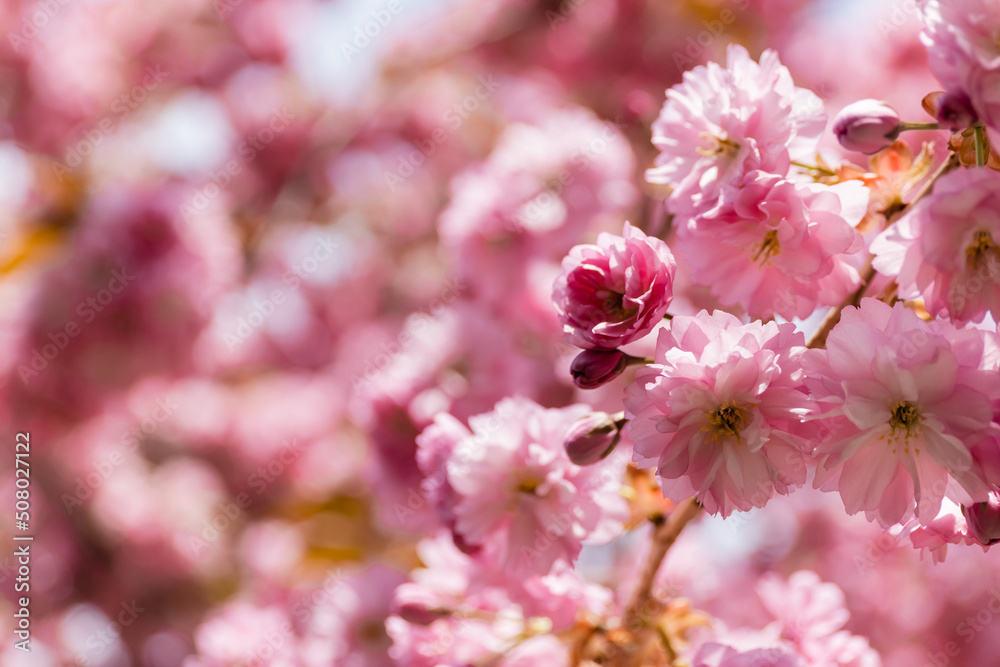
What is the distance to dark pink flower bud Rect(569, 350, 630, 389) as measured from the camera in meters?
0.78

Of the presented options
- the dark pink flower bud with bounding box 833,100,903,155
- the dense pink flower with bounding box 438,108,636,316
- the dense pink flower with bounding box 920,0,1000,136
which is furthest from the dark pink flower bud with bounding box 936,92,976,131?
the dense pink flower with bounding box 438,108,636,316

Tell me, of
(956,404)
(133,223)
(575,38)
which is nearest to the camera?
(956,404)

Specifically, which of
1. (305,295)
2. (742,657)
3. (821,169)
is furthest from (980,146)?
(305,295)

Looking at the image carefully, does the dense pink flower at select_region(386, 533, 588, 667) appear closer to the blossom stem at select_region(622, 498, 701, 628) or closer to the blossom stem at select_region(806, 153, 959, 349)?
the blossom stem at select_region(622, 498, 701, 628)

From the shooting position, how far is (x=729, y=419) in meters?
0.73

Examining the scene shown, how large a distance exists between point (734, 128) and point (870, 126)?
133 millimetres

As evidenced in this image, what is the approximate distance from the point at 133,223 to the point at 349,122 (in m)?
1.12

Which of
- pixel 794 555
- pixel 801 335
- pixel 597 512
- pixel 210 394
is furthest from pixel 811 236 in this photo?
pixel 210 394

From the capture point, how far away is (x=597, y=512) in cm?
96

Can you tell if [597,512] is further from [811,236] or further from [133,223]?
[133,223]

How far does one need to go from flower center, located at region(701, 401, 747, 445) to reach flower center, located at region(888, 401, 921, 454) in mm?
129

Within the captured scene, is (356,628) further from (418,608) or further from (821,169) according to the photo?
(821,169)

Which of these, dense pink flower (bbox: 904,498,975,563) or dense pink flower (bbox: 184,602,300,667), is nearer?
dense pink flower (bbox: 904,498,975,563)

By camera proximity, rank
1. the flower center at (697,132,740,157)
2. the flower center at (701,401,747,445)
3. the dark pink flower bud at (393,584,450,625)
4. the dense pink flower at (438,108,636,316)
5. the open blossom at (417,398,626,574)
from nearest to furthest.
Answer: the flower center at (701,401,747,445) → the flower center at (697,132,740,157) → the open blossom at (417,398,626,574) → the dark pink flower bud at (393,584,450,625) → the dense pink flower at (438,108,636,316)
